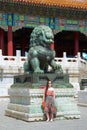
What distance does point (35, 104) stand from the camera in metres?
11.0

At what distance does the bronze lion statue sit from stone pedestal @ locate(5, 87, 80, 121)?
31.7 inches

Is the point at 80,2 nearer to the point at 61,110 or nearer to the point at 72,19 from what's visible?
the point at 72,19

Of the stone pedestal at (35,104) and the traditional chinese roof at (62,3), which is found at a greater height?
the traditional chinese roof at (62,3)

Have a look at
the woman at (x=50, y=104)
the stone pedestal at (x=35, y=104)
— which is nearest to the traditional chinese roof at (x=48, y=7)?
the stone pedestal at (x=35, y=104)

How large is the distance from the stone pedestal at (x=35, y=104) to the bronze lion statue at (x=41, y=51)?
0.80 m

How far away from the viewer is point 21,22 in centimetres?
2750

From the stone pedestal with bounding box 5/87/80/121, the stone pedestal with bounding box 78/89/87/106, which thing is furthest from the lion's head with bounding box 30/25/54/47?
the stone pedestal with bounding box 78/89/87/106

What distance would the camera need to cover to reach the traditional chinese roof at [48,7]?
26453mm

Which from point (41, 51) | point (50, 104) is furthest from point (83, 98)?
point (50, 104)

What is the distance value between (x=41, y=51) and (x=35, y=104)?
5.61 feet

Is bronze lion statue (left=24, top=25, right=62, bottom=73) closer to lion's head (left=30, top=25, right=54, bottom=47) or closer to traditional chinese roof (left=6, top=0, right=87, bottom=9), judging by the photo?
lion's head (left=30, top=25, right=54, bottom=47)

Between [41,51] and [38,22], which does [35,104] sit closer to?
[41,51]

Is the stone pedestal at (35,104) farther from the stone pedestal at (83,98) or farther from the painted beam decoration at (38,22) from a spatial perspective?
the painted beam decoration at (38,22)

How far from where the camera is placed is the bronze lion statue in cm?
1185
